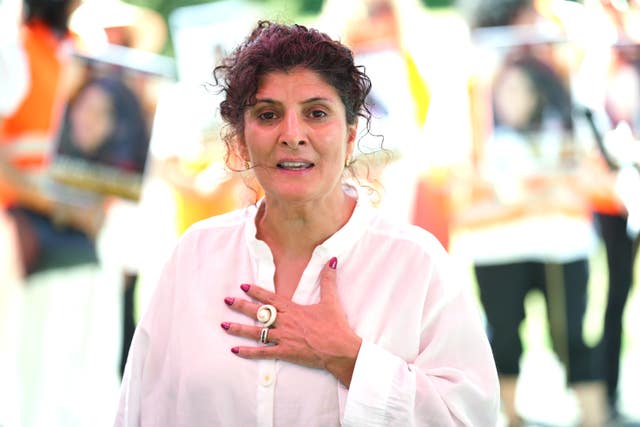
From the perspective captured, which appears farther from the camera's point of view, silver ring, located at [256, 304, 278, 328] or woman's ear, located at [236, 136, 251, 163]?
woman's ear, located at [236, 136, 251, 163]

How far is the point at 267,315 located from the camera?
1.62 metres

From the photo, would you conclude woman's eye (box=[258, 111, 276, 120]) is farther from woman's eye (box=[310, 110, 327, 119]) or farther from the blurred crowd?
the blurred crowd

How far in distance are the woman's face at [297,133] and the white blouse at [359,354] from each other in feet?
0.46

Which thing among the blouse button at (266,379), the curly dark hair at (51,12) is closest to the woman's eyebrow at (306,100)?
the blouse button at (266,379)

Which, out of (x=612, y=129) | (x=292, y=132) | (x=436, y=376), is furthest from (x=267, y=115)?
(x=612, y=129)

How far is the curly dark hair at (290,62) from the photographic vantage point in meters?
1.64

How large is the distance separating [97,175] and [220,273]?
2.61 m

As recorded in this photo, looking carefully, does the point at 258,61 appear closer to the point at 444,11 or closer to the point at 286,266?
the point at 286,266

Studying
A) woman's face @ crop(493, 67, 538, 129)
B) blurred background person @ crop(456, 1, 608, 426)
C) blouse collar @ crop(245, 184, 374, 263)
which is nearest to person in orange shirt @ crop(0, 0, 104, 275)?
blurred background person @ crop(456, 1, 608, 426)

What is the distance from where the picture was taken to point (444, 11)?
411 centimetres

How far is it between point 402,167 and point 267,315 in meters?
2.52

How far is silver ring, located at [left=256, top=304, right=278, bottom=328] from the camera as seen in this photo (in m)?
1.62

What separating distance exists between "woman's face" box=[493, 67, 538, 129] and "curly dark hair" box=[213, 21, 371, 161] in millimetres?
2512

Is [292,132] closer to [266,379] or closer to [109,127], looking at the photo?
[266,379]
